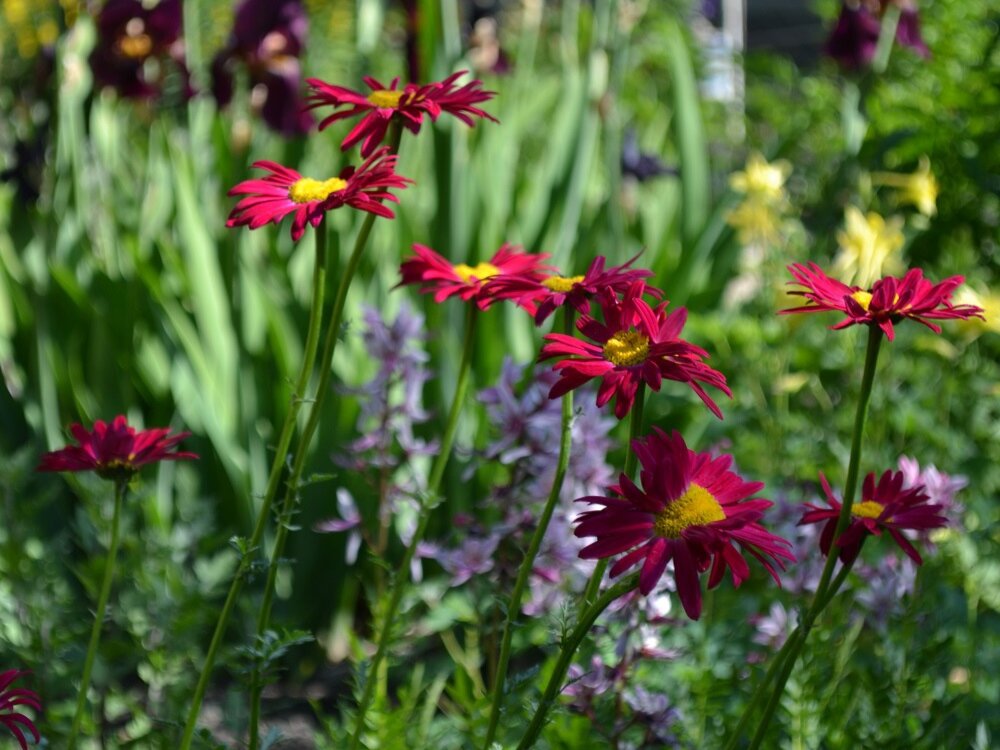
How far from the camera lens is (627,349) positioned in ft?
2.30

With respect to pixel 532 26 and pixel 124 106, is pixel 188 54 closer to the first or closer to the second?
pixel 124 106

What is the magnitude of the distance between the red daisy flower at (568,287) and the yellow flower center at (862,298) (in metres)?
0.13

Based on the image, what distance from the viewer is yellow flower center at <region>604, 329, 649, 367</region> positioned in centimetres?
69

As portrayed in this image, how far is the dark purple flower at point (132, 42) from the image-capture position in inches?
77.3

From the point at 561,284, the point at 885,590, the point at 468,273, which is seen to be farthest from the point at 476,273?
the point at 885,590

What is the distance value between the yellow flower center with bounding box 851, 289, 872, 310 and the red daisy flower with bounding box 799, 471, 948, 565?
0.40 feet

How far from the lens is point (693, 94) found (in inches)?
104

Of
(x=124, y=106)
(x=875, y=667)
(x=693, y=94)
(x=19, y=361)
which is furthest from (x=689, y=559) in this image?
(x=124, y=106)

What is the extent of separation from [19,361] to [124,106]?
1.07m

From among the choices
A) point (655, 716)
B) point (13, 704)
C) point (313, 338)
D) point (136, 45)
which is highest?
point (136, 45)

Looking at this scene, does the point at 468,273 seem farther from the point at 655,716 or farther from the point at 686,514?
the point at 655,716

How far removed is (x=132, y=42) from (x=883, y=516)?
1.72 metres

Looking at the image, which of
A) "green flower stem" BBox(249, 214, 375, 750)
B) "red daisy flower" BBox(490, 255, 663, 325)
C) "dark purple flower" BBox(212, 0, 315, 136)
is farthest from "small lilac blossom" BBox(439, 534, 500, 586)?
"dark purple flower" BBox(212, 0, 315, 136)

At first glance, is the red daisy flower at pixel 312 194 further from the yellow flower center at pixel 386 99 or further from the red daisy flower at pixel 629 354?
the red daisy flower at pixel 629 354
